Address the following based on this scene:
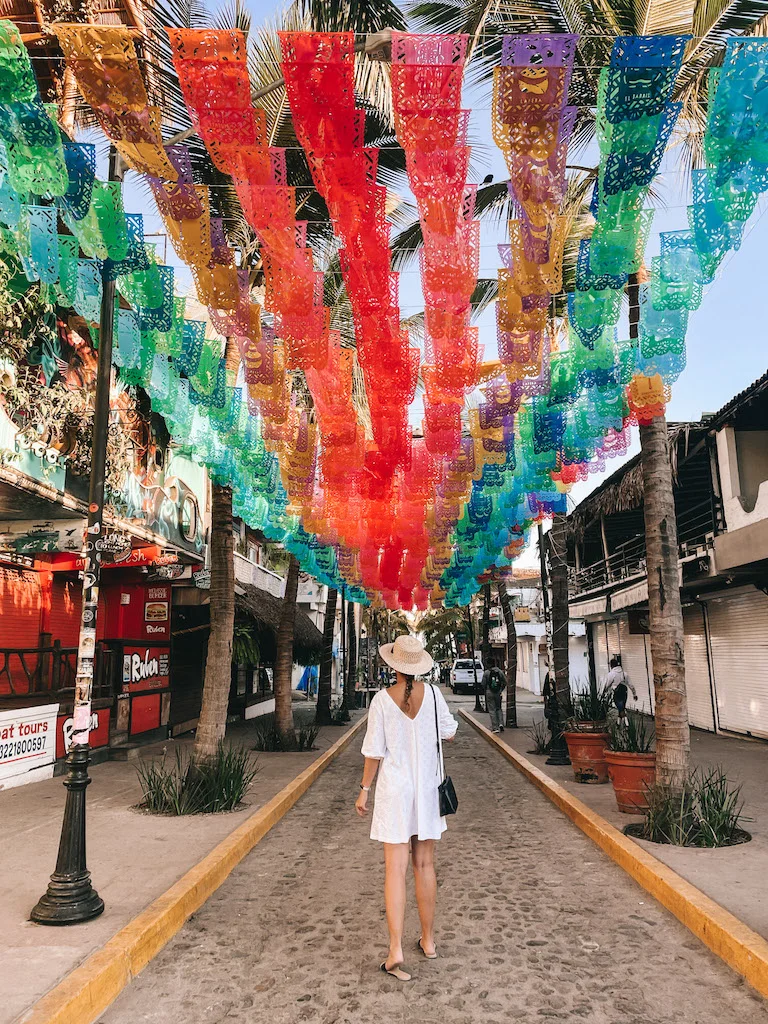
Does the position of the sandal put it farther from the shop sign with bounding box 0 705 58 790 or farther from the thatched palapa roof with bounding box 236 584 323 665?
the thatched palapa roof with bounding box 236 584 323 665

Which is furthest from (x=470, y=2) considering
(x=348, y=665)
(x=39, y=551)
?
(x=348, y=665)

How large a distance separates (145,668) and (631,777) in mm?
11339

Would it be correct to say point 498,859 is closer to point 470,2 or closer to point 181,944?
point 181,944

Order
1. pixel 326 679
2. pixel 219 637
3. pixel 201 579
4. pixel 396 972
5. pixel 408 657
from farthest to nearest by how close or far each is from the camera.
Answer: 1. pixel 326 679
2. pixel 201 579
3. pixel 219 637
4. pixel 408 657
5. pixel 396 972

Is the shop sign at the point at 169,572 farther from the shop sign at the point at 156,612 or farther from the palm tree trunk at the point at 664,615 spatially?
the palm tree trunk at the point at 664,615

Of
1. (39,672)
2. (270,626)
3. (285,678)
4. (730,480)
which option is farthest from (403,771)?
(270,626)

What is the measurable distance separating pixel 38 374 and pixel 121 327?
3.63m

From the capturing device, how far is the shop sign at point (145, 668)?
1492 centimetres

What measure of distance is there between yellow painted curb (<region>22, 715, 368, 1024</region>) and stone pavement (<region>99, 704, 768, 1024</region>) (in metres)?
0.09

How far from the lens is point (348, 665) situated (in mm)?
28312

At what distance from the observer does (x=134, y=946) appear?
4.38 metres

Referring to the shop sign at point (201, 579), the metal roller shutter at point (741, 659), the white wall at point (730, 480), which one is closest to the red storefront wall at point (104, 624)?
the shop sign at point (201, 579)

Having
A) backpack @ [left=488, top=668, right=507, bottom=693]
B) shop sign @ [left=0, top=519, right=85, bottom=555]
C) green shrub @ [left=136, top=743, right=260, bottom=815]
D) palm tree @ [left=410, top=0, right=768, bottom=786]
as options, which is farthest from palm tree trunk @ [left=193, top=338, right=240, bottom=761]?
backpack @ [left=488, top=668, right=507, bottom=693]

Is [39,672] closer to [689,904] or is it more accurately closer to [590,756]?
[590,756]
